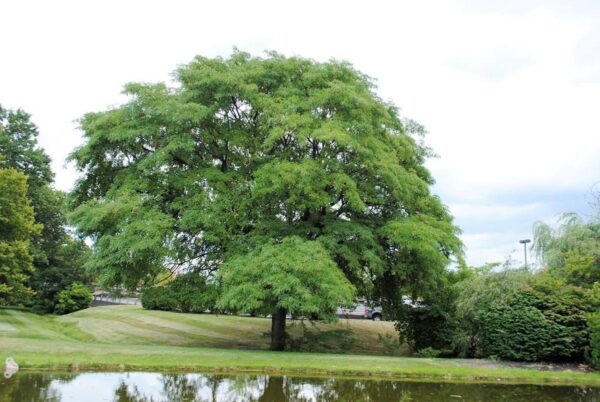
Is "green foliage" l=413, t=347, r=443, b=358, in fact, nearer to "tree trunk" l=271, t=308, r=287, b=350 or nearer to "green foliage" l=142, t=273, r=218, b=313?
"tree trunk" l=271, t=308, r=287, b=350

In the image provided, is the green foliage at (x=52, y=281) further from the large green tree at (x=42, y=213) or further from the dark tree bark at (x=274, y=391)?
the dark tree bark at (x=274, y=391)

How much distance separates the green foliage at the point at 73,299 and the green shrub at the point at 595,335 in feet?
123

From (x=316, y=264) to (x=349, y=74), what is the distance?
8410 millimetres

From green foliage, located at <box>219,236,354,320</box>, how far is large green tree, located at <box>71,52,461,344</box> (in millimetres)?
763

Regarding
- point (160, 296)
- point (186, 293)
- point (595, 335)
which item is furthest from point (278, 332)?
point (595, 335)

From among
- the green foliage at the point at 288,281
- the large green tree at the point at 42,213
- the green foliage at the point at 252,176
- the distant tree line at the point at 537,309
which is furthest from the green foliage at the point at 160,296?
the large green tree at the point at 42,213

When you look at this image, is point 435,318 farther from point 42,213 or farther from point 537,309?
point 42,213

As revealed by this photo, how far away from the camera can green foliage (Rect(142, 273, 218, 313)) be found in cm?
1777

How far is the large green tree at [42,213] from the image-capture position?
38.3m

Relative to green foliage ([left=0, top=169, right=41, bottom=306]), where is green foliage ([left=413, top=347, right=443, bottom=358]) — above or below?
below

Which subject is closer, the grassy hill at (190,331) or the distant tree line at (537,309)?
the distant tree line at (537,309)

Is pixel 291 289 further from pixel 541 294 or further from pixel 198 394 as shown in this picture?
pixel 541 294

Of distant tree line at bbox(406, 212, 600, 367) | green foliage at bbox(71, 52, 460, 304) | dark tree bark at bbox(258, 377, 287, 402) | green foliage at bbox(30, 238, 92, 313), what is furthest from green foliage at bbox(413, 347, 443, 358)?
green foliage at bbox(30, 238, 92, 313)

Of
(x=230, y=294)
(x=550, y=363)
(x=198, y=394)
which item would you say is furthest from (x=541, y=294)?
(x=198, y=394)
